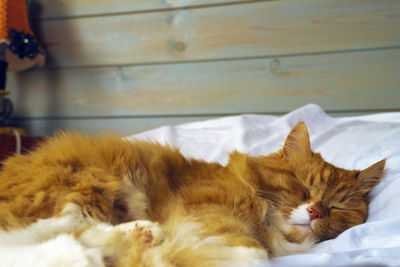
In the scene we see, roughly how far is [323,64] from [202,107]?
2.89 feet

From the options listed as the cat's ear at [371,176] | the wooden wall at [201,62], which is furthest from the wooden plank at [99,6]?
the cat's ear at [371,176]

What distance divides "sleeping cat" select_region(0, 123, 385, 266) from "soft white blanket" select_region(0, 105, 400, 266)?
0.24 feet

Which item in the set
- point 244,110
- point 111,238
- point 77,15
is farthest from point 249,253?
point 77,15

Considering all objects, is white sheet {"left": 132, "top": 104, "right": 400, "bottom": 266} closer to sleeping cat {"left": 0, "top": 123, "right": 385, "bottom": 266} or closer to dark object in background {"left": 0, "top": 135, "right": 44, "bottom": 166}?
sleeping cat {"left": 0, "top": 123, "right": 385, "bottom": 266}

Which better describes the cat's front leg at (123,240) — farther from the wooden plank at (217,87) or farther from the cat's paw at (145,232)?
the wooden plank at (217,87)

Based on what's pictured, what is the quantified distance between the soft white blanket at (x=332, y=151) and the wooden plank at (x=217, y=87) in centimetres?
34

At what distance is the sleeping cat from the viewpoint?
0.94 m

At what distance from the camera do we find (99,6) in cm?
285

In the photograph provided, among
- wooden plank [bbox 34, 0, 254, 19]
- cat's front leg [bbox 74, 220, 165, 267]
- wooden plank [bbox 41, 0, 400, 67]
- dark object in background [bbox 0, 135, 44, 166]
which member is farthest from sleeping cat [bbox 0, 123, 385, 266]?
wooden plank [bbox 34, 0, 254, 19]

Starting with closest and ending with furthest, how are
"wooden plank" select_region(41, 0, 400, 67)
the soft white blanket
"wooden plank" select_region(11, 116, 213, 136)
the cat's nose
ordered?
the soft white blanket
the cat's nose
"wooden plank" select_region(41, 0, 400, 67)
"wooden plank" select_region(11, 116, 213, 136)

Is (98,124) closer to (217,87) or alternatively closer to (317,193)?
(217,87)

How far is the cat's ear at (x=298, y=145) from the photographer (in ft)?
4.37

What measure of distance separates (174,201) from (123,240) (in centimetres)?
26

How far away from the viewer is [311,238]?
1207 millimetres
